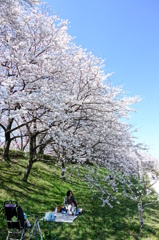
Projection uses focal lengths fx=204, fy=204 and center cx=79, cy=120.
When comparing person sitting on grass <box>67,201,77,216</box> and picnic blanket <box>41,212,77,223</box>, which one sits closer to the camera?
picnic blanket <box>41,212,77,223</box>

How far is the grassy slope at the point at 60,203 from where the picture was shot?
7016 mm

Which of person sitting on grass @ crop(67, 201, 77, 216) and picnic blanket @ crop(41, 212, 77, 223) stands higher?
person sitting on grass @ crop(67, 201, 77, 216)

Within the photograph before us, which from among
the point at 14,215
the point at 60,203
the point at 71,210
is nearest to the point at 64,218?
the point at 71,210

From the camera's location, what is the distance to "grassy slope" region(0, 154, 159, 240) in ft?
23.0

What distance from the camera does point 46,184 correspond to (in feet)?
40.9

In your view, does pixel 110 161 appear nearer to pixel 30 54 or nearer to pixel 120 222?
pixel 120 222

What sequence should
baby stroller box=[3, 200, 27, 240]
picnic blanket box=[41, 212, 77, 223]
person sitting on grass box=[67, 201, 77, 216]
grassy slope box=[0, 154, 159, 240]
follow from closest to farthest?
baby stroller box=[3, 200, 27, 240]
grassy slope box=[0, 154, 159, 240]
picnic blanket box=[41, 212, 77, 223]
person sitting on grass box=[67, 201, 77, 216]

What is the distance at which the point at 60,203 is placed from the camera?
10.1 meters

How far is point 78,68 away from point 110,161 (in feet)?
A: 17.1

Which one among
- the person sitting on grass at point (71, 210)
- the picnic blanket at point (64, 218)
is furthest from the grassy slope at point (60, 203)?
the person sitting on grass at point (71, 210)

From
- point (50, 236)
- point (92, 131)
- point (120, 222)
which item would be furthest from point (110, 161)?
point (50, 236)

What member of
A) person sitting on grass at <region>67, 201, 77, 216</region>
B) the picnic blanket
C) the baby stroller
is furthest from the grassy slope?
the baby stroller

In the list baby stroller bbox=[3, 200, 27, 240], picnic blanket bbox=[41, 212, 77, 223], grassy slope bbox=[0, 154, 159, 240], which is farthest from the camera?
picnic blanket bbox=[41, 212, 77, 223]

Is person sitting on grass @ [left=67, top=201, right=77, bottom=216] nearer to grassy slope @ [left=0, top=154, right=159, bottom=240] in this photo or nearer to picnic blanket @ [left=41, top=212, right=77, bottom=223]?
picnic blanket @ [left=41, top=212, right=77, bottom=223]
